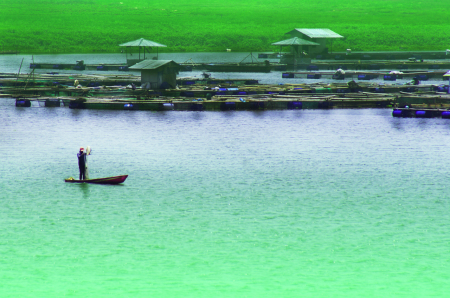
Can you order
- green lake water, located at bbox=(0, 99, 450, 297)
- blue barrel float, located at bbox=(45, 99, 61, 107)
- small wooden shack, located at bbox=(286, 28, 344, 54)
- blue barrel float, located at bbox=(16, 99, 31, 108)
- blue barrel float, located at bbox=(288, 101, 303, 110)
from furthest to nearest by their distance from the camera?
small wooden shack, located at bbox=(286, 28, 344, 54) < blue barrel float, located at bbox=(45, 99, 61, 107) < blue barrel float, located at bbox=(16, 99, 31, 108) < blue barrel float, located at bbox=(288, 101, 303, 110) < green lake water, located at bbox=(0, 99, 450, 297)

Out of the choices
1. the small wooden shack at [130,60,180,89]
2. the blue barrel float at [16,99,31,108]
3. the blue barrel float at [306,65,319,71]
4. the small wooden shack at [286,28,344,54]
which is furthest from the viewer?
the small wooden shack at [286,28,344,54]

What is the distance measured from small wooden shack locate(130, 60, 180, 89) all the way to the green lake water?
18321 mm

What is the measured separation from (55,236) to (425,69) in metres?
95.9

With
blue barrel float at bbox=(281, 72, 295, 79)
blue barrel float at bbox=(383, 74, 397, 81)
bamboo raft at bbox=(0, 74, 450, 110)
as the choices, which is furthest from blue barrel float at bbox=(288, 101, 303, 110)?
blue barrel float at bbox=(281, 72, 295, 79)

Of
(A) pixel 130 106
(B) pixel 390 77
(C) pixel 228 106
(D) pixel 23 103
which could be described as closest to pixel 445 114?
(C) pixel 228 106

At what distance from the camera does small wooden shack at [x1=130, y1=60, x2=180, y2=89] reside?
64.1 meters

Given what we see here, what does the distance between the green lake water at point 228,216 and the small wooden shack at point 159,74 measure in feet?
60.1

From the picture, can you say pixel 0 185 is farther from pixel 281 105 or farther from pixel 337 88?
pixel 337 88

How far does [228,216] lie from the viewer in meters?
24.9

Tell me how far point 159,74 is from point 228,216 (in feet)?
139

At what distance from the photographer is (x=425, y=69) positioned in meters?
107

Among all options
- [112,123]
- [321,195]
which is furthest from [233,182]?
[112,123]

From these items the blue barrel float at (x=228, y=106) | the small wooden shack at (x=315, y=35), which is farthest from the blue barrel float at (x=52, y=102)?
the small wooden shack at (x=315, y=35)

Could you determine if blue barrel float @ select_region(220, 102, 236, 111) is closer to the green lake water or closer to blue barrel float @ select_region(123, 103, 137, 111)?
blue barrel float @ select_region(123, 103, 137, 111)
